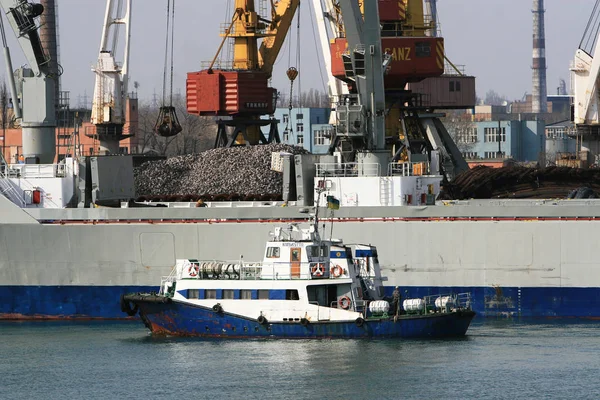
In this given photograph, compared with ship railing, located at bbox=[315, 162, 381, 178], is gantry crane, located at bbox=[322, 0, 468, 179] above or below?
above

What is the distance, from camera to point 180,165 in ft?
193

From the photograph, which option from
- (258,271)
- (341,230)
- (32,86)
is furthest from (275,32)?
(258,271)

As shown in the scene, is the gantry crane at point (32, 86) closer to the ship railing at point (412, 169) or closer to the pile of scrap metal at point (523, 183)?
the ship railing at point (412, 169)

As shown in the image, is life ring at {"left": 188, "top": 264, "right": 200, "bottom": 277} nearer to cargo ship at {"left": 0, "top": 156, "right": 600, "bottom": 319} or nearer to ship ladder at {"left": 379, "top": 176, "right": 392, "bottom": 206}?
cargo ship at {"left": 0, "top": 156, "right": 600, "bottom": 319}

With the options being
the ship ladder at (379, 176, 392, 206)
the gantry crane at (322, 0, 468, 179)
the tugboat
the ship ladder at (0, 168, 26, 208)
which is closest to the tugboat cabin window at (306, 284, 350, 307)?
the tugboat

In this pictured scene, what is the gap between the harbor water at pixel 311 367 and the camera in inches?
1235

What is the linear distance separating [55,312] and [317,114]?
76137 mm

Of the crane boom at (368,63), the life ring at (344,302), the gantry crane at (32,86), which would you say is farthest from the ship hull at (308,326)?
Result: the gantry crane at (32,86)

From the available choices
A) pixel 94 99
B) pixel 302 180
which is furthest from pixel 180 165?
pixel 302 180

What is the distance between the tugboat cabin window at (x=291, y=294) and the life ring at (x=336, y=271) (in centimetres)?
128

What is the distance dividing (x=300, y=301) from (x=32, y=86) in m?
14.8

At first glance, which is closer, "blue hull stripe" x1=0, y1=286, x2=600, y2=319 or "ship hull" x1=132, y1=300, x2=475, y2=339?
"ship hull" x1=132, y1=300, x2=475, y2=339

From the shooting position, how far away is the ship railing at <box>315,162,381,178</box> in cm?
4281

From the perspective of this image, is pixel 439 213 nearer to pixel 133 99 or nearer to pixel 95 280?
pixel 95 280
